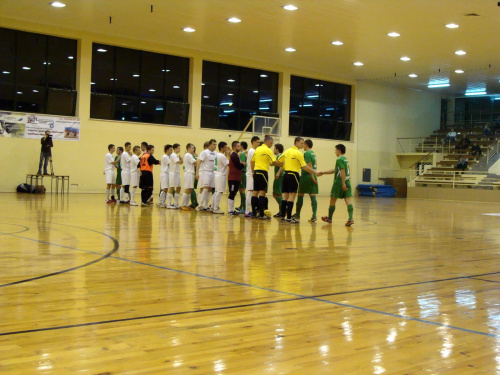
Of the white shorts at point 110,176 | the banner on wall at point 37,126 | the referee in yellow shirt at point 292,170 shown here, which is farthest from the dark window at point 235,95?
the referee in yellow shirt at point 292,170

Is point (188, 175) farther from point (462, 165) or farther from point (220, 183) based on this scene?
→ point (462, 165)

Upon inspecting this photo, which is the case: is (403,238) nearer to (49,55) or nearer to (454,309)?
(454,309)

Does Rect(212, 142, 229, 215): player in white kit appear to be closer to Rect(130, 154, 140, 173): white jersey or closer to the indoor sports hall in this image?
the indoor sports hall

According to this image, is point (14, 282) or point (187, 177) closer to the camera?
point (14, 282)

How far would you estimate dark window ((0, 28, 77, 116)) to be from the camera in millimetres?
21016

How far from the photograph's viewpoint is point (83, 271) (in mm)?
5492

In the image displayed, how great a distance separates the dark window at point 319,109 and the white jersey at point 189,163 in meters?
14.8

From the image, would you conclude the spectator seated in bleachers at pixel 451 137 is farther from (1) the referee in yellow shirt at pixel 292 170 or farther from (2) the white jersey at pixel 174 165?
(1) the referee in yellow shirt at pixel 292 170

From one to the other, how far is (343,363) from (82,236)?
589 cm

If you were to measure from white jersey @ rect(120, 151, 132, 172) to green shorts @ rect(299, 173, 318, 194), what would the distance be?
19.5 ft

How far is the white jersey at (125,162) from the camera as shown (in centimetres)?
1642

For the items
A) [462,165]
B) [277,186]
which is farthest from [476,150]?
[277,186]

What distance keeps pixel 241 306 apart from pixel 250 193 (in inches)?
346

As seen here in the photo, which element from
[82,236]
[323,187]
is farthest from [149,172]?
[323,187]
